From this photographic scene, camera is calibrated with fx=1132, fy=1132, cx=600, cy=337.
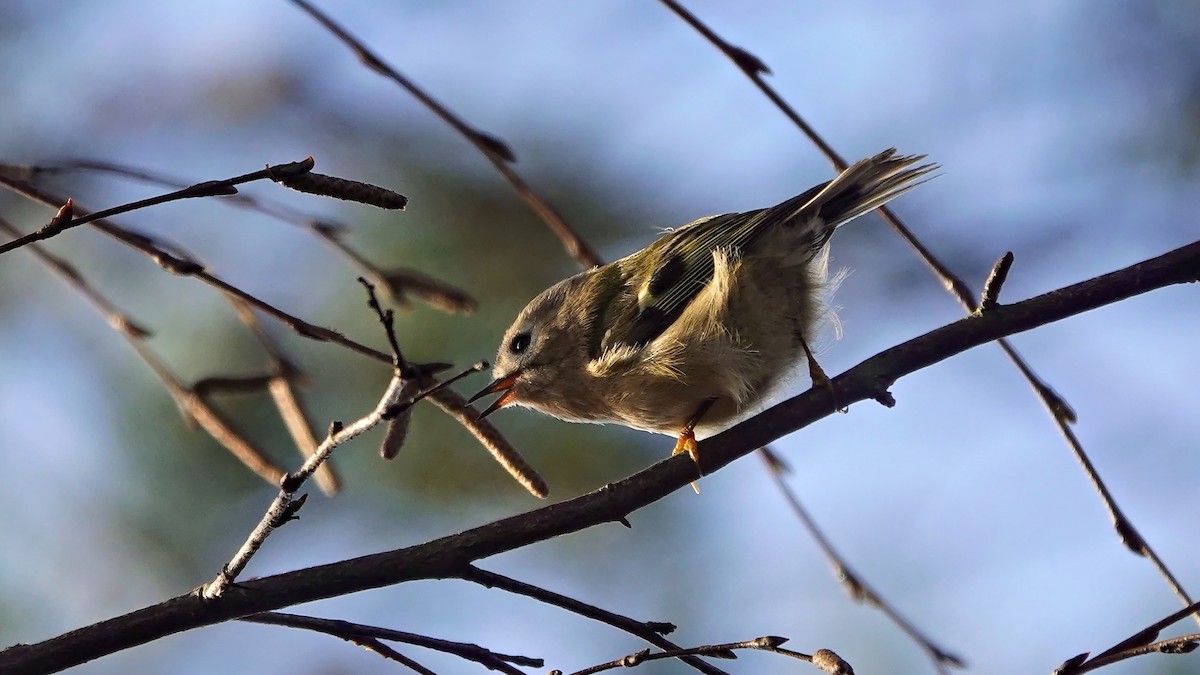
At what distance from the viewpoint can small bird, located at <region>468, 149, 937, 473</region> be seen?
2.95m

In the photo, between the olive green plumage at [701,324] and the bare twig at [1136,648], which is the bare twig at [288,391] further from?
the bare twig at [1136,648]

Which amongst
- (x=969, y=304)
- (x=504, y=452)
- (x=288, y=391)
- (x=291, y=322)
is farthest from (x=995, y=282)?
(x=288, y=391)

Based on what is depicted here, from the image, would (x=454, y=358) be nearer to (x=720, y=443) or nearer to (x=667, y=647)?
(x=720, y=443)

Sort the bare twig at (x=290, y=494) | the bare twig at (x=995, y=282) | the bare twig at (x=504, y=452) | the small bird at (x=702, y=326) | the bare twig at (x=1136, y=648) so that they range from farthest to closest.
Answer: the small bird at (x=702, y=326)
the bare twig at (x=504, y=452)
the bare twig at (x=995, y=282)
the bare twig at (x=1136, y=648)
the bare twig at (x=290, y=494)

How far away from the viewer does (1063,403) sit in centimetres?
218

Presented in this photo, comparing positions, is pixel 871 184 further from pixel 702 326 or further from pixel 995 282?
pixel 995 282

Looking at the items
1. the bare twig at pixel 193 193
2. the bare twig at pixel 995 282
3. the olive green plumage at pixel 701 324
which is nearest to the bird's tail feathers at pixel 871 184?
the olive green plumage at pixel 701 324

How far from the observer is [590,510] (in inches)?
72.9

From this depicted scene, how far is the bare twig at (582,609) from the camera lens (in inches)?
63.8

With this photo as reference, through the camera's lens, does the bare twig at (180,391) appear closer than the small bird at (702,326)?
Yes

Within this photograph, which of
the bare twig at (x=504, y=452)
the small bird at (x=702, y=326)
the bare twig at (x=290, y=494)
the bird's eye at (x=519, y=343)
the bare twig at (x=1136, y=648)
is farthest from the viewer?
the bird's eye at (x=519, y=343)

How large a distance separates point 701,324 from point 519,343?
2.35 feet

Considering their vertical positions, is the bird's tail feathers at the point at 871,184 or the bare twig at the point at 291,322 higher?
the bird's tail feathers at the point at 871,184

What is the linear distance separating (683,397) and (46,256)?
5.10ft
